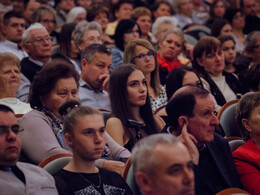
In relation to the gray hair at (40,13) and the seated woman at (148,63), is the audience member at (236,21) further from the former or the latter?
the seated woman at (148,63)

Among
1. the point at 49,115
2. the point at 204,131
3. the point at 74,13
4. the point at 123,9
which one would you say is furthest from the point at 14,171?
the point at 123,9

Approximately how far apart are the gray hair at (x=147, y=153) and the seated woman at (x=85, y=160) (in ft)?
1.61

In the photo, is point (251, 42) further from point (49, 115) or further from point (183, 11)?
point (49, 115)

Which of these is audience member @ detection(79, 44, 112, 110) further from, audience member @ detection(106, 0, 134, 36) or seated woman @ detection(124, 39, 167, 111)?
audience member @ detection(106, 0, 134, 36)

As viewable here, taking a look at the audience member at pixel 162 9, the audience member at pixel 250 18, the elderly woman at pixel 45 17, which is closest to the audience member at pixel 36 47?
the elderly woman at pixel 45 17

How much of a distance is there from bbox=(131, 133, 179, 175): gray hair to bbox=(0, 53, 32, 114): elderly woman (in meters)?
1.74

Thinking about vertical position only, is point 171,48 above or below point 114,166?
above

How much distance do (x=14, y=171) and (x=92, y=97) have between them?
163 cm

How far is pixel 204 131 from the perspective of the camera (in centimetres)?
285

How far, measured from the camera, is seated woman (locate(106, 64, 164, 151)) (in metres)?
3.30

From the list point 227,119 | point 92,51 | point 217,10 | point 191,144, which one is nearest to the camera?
point 191,144

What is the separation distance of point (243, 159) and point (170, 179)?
1152mm

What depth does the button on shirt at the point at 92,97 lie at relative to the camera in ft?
12.9

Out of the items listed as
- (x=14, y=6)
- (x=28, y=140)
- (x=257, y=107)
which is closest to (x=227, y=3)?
(x=14, y=6)
